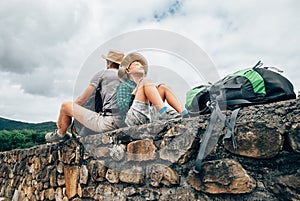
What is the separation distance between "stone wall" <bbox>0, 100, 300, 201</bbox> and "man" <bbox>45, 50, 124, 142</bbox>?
0.48 ft

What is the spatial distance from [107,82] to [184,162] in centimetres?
131

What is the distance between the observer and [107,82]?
2566mm

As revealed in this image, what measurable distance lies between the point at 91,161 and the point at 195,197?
3.19 ft

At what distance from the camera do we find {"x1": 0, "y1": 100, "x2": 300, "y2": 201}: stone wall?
121cm

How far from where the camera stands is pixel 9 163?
389 cm

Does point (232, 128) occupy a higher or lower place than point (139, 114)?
lower

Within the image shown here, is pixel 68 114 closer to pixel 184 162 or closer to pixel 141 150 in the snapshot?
pixel 141 150

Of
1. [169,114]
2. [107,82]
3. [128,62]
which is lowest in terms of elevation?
[169,114]

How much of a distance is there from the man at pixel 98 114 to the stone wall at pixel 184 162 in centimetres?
15

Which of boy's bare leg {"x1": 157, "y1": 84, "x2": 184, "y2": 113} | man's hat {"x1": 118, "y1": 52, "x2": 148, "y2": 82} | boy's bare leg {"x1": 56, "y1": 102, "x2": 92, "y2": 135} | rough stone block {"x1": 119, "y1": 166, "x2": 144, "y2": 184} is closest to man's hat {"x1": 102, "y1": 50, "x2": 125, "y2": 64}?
man's hat {"x1": 118, "y1": 52, "x2": 148, "y2": 82}

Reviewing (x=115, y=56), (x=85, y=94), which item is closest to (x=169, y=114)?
(x=85, y=94)

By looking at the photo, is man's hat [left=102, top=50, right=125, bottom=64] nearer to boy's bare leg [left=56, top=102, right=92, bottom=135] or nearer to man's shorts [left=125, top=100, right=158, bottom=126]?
boy's bare leg [left=56, top=102, right=92, bottom=135]

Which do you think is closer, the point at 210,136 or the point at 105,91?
the point at 210,136

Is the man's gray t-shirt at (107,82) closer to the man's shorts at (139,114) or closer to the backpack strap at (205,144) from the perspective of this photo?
the man's shorts at (139,114)
